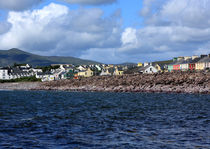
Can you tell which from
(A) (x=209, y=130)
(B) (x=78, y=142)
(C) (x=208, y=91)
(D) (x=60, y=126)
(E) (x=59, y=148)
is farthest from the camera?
(C) (x=208, y=91)

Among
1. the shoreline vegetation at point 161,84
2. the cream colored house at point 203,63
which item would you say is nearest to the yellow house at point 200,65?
the cream colored house at point 203,63

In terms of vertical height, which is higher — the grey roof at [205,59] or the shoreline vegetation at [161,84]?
the grey roof at [205,59]

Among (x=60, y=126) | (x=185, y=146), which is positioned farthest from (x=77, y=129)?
(x=185, y=146)

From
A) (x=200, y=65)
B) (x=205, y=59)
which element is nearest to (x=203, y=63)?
(x=205, y=59)

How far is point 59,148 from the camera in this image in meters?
16.4

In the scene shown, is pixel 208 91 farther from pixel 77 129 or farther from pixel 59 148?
pixel 59 148

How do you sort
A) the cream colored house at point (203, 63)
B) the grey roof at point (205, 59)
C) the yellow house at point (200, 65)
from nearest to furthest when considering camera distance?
the cream colored house at point (203, 63), the grey roof at point (205, 59), the yellow house at point (200, 65)

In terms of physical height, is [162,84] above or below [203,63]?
below

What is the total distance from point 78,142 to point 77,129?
463 cm

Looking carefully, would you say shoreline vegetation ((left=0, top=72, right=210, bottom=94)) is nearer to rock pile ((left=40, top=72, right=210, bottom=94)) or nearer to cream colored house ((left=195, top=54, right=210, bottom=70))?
rock pile ((left=40, top=72, right=210, bottom=94))

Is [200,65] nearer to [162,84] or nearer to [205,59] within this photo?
[205,59]

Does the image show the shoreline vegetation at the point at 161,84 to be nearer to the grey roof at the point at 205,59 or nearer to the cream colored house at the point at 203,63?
the cream colored house at the point at 203,63

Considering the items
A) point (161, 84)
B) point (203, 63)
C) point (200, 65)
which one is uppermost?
point (203, 63)

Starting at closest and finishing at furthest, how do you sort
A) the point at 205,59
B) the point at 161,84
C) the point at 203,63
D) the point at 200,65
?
the point at 161,84, the point at 203,63, the point at 205,59, the point at 200,65
